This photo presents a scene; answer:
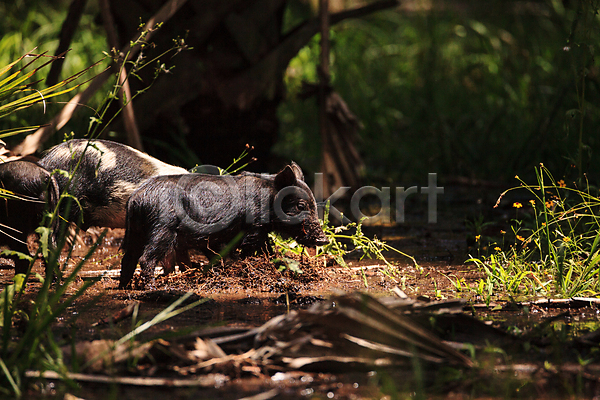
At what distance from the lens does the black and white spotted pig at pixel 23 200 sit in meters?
3.46

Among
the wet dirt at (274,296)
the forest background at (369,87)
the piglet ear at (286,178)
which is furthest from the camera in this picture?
the forest background at (369,87)

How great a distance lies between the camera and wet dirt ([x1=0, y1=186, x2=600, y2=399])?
2.14m

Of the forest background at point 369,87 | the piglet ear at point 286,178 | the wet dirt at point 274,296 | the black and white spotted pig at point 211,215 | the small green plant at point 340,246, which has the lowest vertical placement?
the wet dirt at point 274,296

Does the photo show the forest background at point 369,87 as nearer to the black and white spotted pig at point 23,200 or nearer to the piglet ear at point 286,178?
the black and white spotted pig at point 23,200

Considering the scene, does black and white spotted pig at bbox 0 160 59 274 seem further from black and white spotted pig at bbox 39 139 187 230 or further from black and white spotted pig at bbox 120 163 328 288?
black and white spotted pig at bbox 120 163 328 288

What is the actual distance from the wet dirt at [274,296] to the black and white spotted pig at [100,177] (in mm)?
372

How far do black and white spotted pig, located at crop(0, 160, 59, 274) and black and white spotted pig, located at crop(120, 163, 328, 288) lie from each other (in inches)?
18.6

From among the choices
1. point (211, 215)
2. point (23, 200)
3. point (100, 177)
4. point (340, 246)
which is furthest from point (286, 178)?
point (23, 200)

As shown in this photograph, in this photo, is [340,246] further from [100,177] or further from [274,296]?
[100,177]

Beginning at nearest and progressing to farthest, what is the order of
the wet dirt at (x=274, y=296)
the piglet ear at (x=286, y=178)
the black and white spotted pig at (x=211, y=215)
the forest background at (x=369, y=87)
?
the wet dirt at (x=274, y=296), the black and white spotted pig at (x=211, y=215), the piglet ear at (x=286, y=178), the forest background at (x=369, y=87)

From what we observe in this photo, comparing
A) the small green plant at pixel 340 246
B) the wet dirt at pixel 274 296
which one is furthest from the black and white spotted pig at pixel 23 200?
the small green plant at pixel 340 246

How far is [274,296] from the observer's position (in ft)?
11.0

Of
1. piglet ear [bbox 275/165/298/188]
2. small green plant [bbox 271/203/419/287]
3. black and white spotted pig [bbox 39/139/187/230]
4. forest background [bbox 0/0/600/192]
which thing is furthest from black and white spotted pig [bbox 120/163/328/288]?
forest background [bbox 0/0/600/192]

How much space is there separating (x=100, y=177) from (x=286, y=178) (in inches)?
41.3
